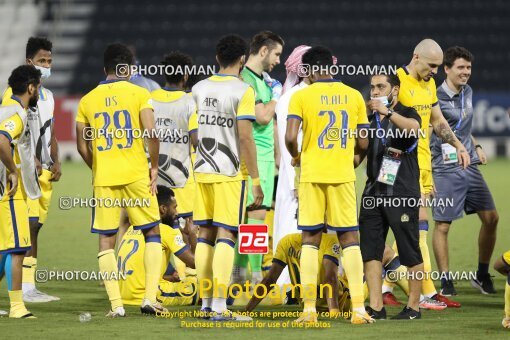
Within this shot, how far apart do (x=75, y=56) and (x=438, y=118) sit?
25.3 metres

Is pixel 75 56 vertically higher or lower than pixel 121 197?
higher

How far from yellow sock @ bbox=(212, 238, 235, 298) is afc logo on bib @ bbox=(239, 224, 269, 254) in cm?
45

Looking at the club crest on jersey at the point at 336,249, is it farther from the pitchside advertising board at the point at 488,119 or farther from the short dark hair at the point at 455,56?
the pitchside advertising board at the point at 488,119

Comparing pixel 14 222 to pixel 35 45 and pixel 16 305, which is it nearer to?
pixel 16 305

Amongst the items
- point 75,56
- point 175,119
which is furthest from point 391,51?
point 175,119

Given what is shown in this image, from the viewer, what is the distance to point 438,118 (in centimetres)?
924

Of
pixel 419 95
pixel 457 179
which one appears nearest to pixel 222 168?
pixel 419 95

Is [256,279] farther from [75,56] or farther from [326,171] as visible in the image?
[75,56]

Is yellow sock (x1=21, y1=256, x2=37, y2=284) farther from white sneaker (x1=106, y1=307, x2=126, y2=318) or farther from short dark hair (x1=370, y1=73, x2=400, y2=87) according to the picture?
short dark hair (x1=370, y1=73, x2=400, y2=87)

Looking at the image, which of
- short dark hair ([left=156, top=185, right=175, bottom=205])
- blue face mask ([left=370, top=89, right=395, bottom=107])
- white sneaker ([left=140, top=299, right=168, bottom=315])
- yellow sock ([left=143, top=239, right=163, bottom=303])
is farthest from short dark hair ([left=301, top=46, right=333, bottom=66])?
white sneaker ([left=140, top=299, right=168, bottom=315])

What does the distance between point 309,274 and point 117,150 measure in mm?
1879

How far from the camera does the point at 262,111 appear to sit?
920 centimetres

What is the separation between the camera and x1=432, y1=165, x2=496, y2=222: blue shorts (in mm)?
10266

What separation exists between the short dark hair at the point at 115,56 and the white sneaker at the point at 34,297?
94.1 inches
